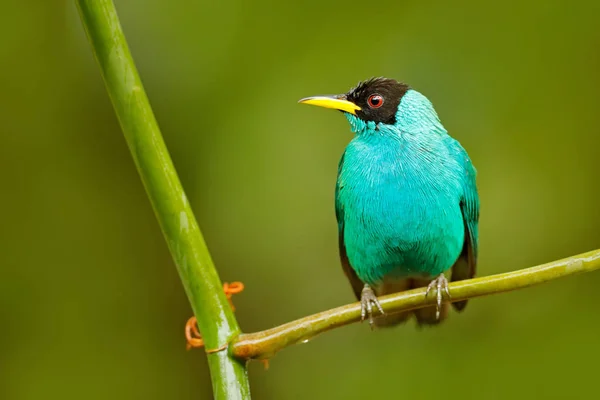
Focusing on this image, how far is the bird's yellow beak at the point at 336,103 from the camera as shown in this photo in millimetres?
2012

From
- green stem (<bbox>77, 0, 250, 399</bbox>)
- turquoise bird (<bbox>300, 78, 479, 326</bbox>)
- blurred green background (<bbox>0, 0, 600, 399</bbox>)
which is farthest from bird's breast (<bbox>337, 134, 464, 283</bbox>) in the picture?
green stem (<bbox>77, 0, 250, 399</bbox>)

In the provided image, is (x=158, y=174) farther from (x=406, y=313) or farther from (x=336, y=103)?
(x=406, y=313)

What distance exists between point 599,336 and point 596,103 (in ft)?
2.80

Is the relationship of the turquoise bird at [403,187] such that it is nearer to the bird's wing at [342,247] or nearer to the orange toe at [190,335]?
the bird's wing at [342,247]

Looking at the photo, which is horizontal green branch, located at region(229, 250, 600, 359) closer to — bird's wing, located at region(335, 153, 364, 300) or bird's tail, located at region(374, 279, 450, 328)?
bird's tail, located at region(374, 279, 450, 328)

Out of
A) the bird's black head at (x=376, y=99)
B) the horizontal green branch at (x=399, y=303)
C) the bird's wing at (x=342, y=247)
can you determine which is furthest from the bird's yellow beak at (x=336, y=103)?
the horizontal green branch at (x=399, y=303)

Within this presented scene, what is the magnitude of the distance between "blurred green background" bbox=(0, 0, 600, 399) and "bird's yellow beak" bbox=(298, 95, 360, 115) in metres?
0.33

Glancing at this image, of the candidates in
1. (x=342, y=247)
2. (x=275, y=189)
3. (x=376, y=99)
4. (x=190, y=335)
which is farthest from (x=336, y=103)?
(x=275, y=189)

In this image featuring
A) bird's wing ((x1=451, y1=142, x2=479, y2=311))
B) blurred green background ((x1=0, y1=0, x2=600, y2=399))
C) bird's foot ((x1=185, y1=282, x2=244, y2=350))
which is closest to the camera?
bird's foot ((x1=185, y1=282, x2=244, y2=350))

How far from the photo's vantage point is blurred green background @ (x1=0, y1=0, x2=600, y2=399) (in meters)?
2.70

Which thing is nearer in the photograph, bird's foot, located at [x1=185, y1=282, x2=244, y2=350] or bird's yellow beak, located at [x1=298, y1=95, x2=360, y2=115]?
bird's foot, located at [x1=185, y1=282, x2=244, y2=350]

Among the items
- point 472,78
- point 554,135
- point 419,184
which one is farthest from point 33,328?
point 554,135

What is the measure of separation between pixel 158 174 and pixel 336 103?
778 mm

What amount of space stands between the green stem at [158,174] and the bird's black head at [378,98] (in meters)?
0.86
